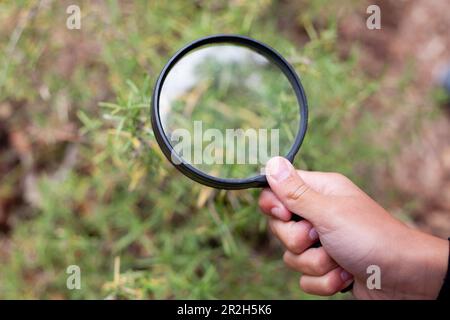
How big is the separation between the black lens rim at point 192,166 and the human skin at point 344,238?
58mm

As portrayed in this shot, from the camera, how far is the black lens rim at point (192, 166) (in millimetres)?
1055

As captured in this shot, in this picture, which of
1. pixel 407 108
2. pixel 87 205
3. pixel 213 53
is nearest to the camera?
pixel 213 53

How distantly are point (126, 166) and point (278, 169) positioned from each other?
481 millimetres

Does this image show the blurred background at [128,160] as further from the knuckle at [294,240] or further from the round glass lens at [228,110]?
the knuckle at [294,240]

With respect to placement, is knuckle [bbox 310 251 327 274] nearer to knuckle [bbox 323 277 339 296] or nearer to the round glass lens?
knuckle [bbox 323 277 339 296]

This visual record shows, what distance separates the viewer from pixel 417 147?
7.27 ft

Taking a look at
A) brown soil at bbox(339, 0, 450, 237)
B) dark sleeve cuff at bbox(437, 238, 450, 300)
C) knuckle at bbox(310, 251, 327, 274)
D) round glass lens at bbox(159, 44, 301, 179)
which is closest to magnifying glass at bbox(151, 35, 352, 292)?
round glass lens at bbox(159, 44, 301, 179)

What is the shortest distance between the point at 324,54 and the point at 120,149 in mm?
747

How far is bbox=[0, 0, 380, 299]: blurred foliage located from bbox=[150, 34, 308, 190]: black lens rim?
0.61ft

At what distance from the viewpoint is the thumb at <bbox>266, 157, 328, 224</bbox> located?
111 cm

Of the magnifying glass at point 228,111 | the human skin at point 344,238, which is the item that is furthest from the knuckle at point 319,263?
the magnifying glass at point 228,111

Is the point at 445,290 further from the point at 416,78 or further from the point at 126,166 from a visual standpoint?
the point at 416,78
